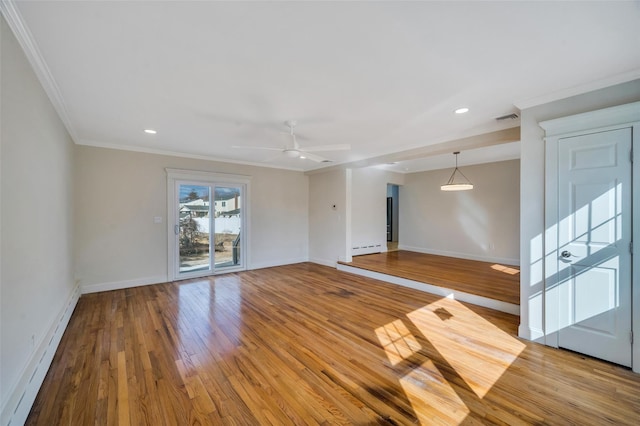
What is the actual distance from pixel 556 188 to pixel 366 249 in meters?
5.31

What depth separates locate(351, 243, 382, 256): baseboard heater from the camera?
7.45 m

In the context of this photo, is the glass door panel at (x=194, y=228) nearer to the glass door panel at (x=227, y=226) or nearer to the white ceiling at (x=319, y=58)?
the glass door panel at (x=227, y=226)

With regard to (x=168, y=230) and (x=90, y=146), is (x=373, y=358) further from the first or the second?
(x=90, y=146)

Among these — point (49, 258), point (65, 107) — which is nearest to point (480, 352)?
point (49, 258)

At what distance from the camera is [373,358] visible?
2492 millimetres

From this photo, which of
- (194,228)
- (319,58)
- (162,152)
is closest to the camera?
(319,58)

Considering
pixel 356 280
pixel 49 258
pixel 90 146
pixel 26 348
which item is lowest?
pixel 356 280

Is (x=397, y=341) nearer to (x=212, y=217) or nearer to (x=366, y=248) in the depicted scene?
(x=212, y=217)

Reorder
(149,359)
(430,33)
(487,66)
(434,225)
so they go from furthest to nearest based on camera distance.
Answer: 1. (434,225)
2. (149,359)
3. (487,66)
4. (430,33)

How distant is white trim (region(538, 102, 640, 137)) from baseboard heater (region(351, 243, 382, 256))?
5.24 meters

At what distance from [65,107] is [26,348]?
8.80 feet

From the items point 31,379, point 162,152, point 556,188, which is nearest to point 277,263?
point 162,152

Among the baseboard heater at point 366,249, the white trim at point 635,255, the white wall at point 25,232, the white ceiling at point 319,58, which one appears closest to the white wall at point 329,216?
the baseboard heater at point 366,249

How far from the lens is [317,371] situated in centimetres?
229
